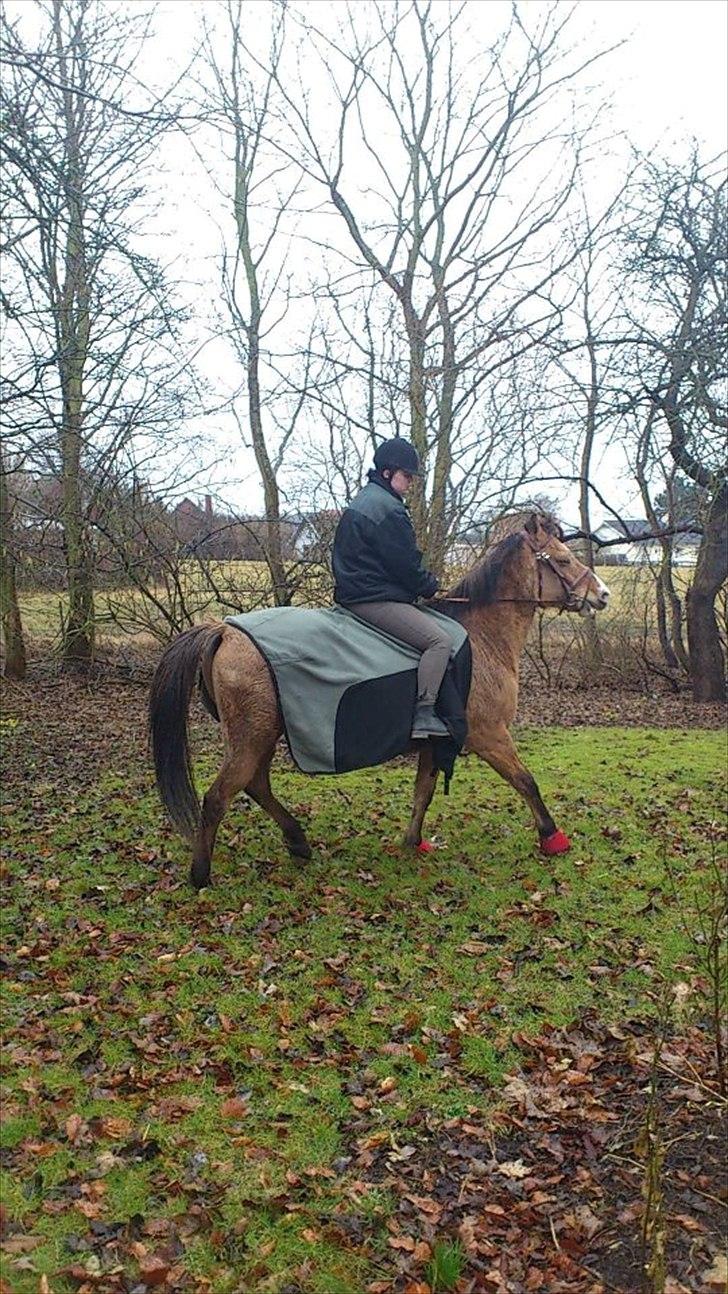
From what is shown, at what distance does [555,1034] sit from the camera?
168 inches

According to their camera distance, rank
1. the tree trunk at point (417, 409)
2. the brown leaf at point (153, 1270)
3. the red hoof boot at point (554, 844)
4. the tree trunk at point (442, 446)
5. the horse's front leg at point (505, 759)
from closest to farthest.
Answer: the brown leaf at point (153, 1270)
the horse's front leg at point (505, 759)
the red hoof boot at point (554, 844)
the tree trunk at point (417, 409)
the tree trunk at point (442, 446)

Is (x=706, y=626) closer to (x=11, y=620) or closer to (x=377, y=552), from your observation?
(x=377, y=552)

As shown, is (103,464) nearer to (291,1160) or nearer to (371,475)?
(371,475)

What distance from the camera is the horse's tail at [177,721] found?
5.66 metres

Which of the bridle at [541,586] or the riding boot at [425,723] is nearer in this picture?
the riding boot at [425,723]

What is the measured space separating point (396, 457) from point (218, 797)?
2.33 meters

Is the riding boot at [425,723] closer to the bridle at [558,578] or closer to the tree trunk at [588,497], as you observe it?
the bridle at [558,578]

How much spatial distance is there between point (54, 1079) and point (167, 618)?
8685 mm

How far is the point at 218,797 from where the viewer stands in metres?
5.68

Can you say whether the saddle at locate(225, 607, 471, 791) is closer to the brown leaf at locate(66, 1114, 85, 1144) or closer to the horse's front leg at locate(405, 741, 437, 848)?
the horse's front leg at locate(405, 741, 437, 848)

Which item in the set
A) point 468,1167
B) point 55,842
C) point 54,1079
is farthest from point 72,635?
point 468,1167

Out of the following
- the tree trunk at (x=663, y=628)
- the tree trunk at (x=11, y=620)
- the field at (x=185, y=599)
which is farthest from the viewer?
the tree trunk at (x=663, y=628)

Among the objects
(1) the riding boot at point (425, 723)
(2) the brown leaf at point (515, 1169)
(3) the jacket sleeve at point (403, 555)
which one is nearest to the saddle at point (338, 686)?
(1) the riding boot at point (425, 723)

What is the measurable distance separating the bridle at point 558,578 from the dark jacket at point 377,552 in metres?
0.94
